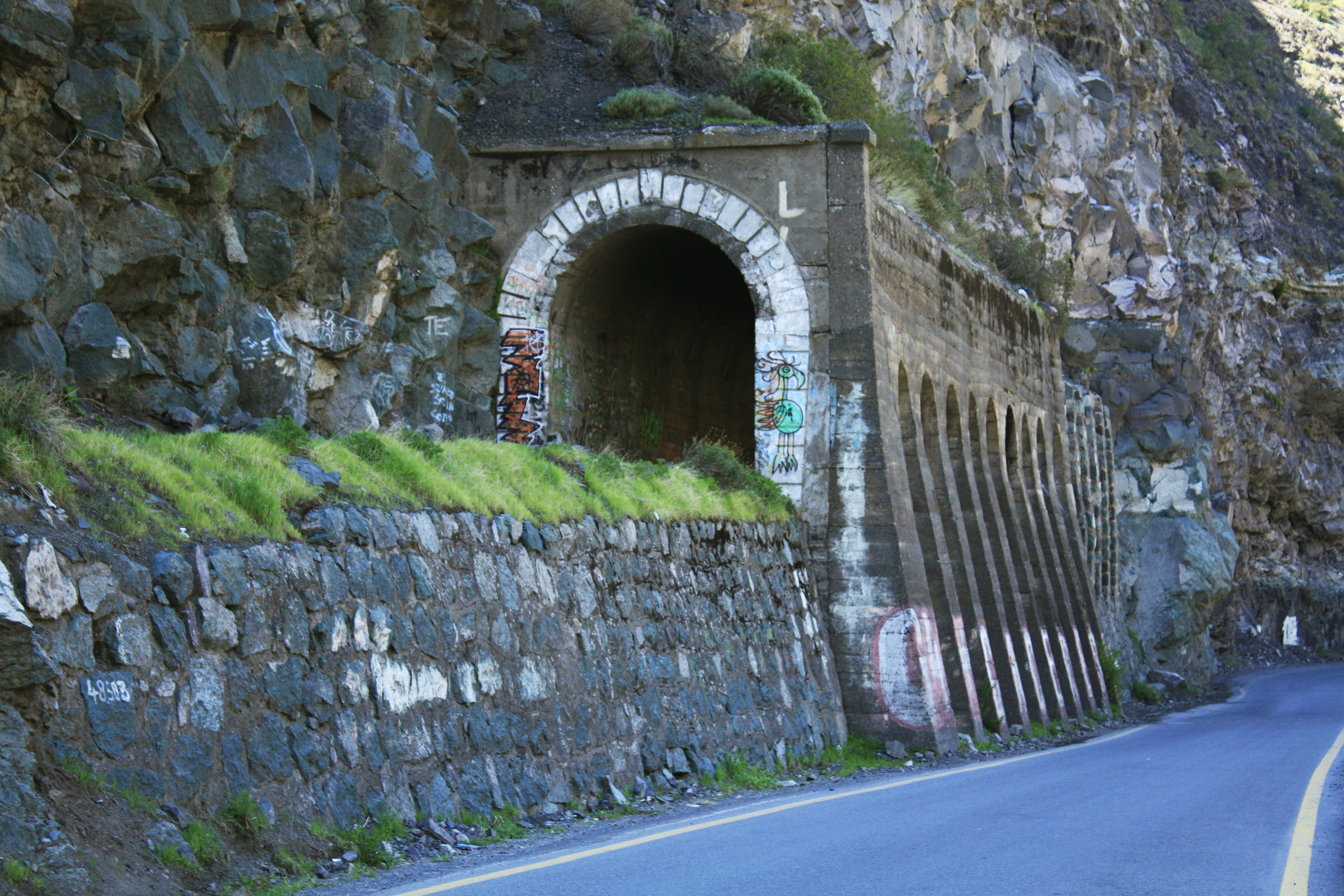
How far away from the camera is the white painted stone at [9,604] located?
6148 mm

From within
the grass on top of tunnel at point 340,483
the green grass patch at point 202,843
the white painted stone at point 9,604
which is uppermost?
the grass on top of tunnel at point 340,483

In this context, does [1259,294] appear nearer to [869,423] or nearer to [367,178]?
[869,423]

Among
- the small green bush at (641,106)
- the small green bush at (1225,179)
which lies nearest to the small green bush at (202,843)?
the small green bush at (641,106)

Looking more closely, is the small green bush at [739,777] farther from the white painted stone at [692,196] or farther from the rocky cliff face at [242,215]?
the white painted stone at [692,196]

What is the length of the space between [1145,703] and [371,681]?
27.4 meters

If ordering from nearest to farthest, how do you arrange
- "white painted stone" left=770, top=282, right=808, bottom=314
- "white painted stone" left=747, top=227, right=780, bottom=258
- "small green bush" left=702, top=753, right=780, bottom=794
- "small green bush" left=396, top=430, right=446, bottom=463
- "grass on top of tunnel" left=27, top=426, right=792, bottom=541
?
"grass on top of tunnel" left=27, top=426, right=792, bottom=541, "small green bush" left=396, top=430, right=446, bottom=463, "small green bush" left=702, top=753, right=780, bottom=794, "white painted stone" left=770, top=282, right=808, bottom=314, "white painted stone" left=747, top=227, right=780, bottom=258

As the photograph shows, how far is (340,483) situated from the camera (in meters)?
9.64

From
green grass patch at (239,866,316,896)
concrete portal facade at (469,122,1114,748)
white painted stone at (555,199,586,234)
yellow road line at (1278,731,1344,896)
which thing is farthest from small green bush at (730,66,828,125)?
green grass patch at (239,866,316,896)

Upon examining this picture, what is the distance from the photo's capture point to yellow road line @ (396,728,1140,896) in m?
7.03

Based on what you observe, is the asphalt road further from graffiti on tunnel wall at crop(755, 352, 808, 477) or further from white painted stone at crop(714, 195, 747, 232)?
white painted stone at crop(714, 195, 747, 232)

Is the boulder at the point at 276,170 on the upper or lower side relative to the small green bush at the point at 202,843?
upper

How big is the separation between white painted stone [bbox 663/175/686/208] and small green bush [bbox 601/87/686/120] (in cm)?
118

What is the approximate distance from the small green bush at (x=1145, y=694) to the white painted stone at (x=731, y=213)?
64.0ft

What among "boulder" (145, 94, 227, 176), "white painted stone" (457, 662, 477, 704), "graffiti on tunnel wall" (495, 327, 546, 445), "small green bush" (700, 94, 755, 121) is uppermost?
"small green bush" (700, 94, 755, 121)
